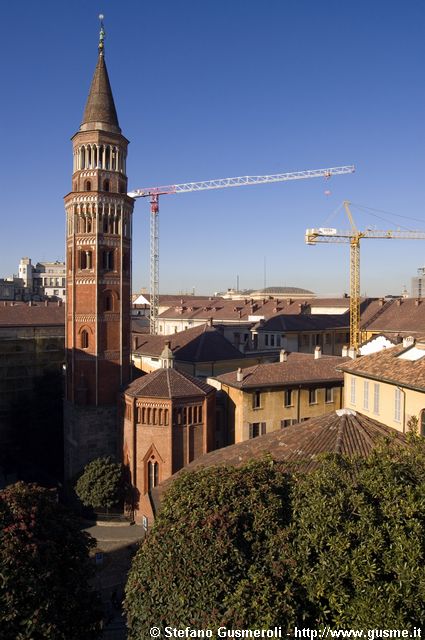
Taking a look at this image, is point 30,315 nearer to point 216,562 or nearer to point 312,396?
point 312,396

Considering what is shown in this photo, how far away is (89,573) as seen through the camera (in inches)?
623

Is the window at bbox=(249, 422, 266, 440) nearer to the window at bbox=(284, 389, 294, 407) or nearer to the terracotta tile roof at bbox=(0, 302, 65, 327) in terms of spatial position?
the window at bbox=(284, 389, 294, 407)

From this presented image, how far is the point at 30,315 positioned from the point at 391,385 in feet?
138

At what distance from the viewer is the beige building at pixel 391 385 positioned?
977 inches

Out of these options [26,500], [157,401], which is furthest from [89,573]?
[157,401]

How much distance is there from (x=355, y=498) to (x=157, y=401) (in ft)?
78.8

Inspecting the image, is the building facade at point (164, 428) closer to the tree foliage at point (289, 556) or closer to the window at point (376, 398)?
the window at point (376, 398)

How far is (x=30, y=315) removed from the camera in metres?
57.5

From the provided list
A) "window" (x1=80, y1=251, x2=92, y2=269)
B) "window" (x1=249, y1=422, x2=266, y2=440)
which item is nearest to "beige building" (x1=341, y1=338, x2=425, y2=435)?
"window" (x1=249, y1=422, x2=266, y2=440)

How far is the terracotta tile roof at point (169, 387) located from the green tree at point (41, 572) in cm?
1864

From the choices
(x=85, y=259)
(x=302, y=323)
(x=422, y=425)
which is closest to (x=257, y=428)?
(x=422, y=425)

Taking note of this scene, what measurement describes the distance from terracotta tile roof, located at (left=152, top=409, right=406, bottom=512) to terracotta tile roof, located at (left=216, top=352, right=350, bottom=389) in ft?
36.0

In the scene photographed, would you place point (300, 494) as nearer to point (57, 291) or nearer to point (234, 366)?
point (234, 366)

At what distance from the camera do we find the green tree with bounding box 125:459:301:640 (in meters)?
11.1
